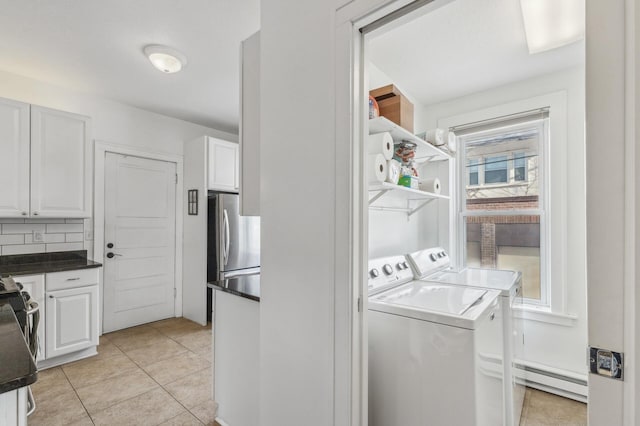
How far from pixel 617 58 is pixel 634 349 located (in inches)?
23.8

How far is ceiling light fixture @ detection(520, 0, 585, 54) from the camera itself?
180cm

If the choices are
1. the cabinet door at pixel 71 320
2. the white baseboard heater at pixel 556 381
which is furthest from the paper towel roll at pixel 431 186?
the cabinet door at pixel 71 320

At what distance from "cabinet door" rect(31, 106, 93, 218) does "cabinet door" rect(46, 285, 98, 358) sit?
748 millimetres

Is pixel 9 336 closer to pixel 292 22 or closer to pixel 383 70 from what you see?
pixel 292 22

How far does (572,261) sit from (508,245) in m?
0.48

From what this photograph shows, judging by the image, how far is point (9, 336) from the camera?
956mm

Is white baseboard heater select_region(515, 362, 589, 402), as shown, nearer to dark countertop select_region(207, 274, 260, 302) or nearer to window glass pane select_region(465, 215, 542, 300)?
window glass pane select_region(465, 215, 542, 300)

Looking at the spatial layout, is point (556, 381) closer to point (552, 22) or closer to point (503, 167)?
point (503, 167)

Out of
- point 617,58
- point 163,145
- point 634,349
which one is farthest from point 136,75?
point 634,349

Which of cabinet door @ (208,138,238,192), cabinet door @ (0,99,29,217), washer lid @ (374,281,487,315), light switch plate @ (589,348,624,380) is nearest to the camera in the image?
light switch plate @ (589,348,624,380)

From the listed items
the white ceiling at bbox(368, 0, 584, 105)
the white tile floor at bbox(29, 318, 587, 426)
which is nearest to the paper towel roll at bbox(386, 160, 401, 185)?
the white ceiling at bbox(368, 0, 584, 105)

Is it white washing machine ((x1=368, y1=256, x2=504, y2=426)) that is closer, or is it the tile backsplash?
white washing machine ((x1=368, y1=256, x2=504, y2=426))

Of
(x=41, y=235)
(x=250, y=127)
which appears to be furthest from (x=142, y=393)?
(x=250, y=127)

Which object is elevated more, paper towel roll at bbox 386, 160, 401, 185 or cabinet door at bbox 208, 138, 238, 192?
cabinet door at bbox 208, 138, 238, 192
